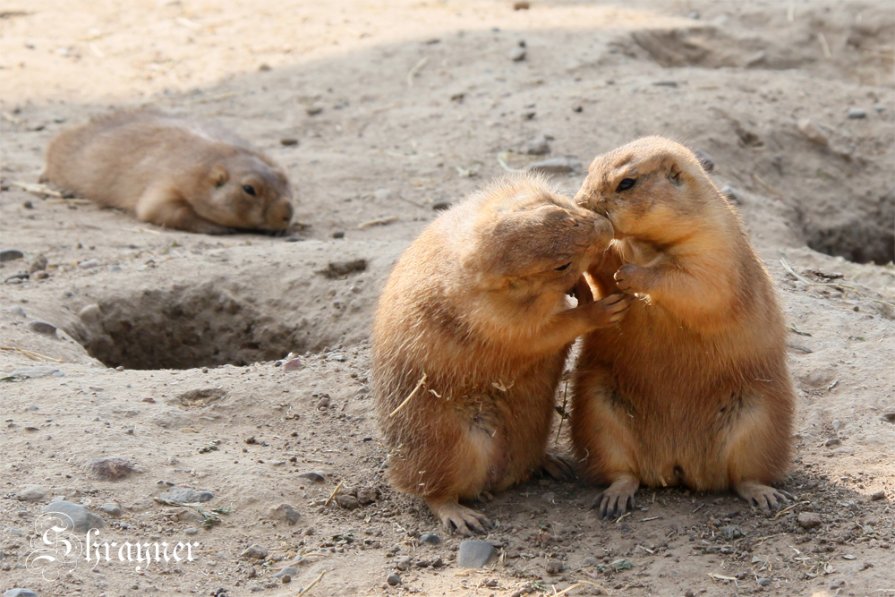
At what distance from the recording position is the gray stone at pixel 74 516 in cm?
495

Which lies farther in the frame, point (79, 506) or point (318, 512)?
point (318, 512)

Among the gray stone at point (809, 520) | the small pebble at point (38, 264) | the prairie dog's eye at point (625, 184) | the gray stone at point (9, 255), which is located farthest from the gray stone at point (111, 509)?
the gray stone at point (9, 255)

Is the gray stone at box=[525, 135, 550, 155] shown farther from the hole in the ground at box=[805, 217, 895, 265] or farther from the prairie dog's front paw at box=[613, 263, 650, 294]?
the prairie dog's front paw at box=[613, 263, 650, 294]

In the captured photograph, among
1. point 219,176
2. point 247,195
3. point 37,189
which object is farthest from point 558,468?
point 37,189

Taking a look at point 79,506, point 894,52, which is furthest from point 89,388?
point 894,52

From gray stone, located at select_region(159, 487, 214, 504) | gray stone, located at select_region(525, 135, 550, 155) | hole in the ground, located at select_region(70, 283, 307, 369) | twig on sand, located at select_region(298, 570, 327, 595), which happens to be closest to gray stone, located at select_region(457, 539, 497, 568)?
twig on sand, located at select_region(298, 570, 327, 595)

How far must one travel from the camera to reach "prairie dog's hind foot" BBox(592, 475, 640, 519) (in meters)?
5.39

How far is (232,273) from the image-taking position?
824cm

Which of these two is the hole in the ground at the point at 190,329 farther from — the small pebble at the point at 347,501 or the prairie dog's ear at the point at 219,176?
the prairie dog's ear at the point at 219,176

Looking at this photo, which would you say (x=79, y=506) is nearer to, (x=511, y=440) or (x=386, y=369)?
(x=386, y=369)

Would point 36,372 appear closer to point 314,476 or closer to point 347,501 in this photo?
point 314,476

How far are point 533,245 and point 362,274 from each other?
9.82 feet

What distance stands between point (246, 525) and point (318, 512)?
33 cm

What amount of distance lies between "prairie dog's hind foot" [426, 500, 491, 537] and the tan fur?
16.8ft
